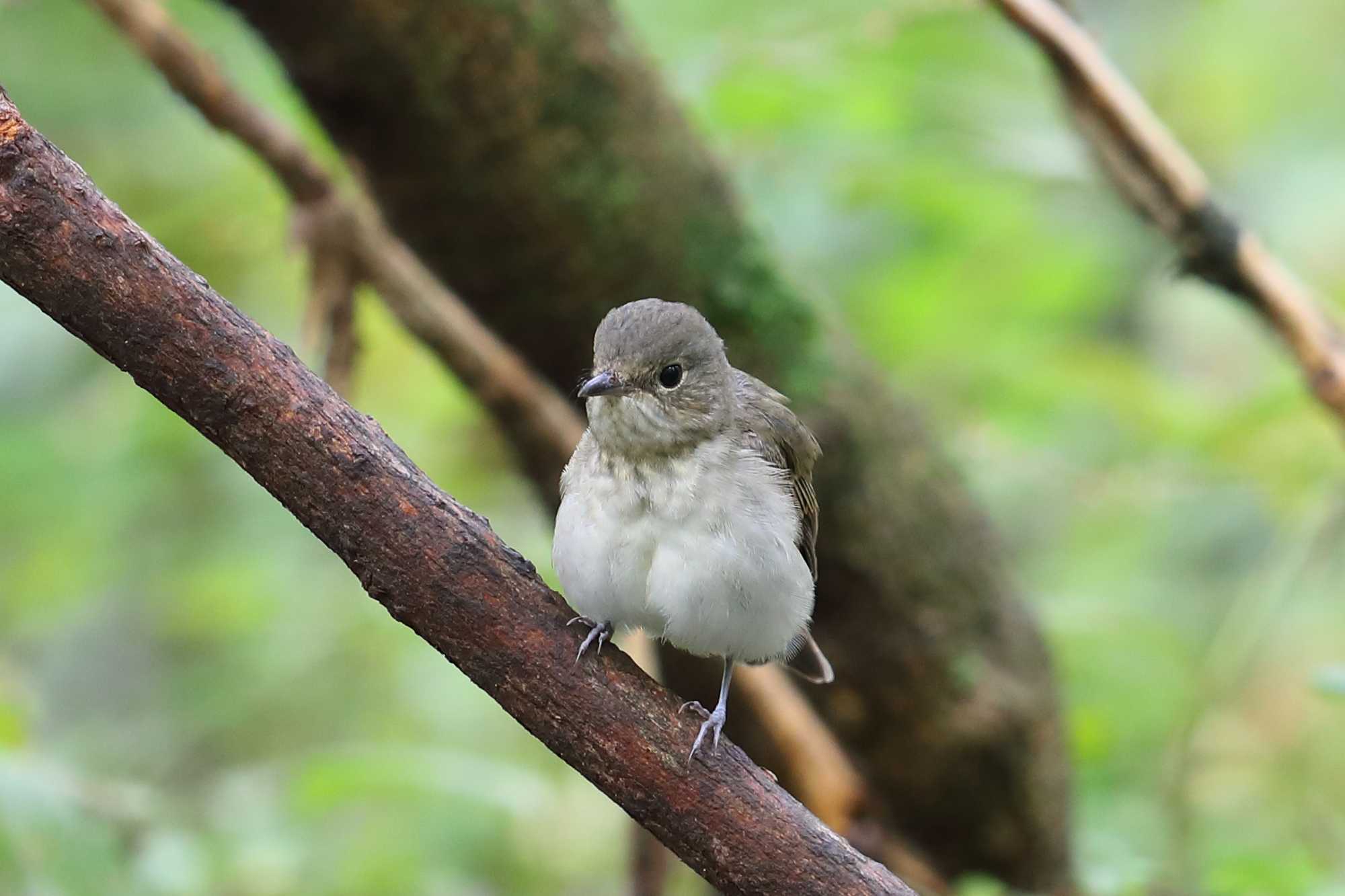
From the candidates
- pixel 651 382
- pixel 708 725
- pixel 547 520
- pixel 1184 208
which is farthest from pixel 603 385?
pixel 1184 208

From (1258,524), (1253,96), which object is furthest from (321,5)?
(1253,96)

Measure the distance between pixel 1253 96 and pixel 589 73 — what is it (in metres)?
4.86

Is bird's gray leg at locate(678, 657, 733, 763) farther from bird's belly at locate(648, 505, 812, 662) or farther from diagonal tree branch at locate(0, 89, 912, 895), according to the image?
bird's belly at locate(648, 505, 812, 662)

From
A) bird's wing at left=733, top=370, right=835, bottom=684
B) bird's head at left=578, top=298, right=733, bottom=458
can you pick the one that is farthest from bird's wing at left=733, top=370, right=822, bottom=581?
Answer: bird's head at left=578, top=298, right=733, bottom=458

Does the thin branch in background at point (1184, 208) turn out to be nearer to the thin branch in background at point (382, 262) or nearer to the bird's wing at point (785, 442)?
the bird's wing at point (785, 442)

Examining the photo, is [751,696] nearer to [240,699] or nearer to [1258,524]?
[240,699]

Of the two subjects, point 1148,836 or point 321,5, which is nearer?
point 321,5

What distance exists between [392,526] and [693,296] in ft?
6.81

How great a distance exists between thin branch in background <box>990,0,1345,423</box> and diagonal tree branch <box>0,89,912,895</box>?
105 inches

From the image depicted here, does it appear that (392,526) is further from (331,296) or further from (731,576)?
(331,296)

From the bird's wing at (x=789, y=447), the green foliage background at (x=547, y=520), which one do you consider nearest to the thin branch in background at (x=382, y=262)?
the green foliage background at (x=547, y=520)

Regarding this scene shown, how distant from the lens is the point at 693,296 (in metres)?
4.15

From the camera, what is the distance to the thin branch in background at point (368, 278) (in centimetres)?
412

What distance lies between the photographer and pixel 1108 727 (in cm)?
485
